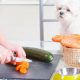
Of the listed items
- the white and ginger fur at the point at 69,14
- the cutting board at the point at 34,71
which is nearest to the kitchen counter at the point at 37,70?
the cutting board at the point at 34,71

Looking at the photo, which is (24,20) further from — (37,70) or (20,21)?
(37,70)

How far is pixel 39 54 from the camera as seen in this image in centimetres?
113

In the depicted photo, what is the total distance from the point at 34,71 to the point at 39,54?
14 cm

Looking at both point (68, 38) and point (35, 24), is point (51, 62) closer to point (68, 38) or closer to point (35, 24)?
point (68, 38)

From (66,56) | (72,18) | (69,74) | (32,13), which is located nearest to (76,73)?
(69,74)

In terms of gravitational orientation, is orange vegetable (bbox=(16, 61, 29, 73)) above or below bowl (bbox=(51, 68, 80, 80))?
below

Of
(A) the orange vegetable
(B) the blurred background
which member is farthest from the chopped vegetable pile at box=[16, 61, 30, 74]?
(B) the blurred background

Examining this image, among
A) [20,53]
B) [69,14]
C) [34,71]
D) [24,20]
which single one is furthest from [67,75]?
[24,20]

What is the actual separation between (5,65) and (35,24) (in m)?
2.12

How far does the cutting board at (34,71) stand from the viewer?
936 mm

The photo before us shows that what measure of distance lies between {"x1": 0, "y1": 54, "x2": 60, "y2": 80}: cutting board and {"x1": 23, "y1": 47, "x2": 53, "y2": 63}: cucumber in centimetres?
2

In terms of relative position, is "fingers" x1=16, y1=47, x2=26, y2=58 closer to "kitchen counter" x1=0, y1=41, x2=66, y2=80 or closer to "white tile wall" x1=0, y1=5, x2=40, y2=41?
"kitchen counter" x1=0, y1=41, x2=66, y2=80

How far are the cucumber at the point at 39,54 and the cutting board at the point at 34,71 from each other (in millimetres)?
20

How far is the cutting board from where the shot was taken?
3.07ft
